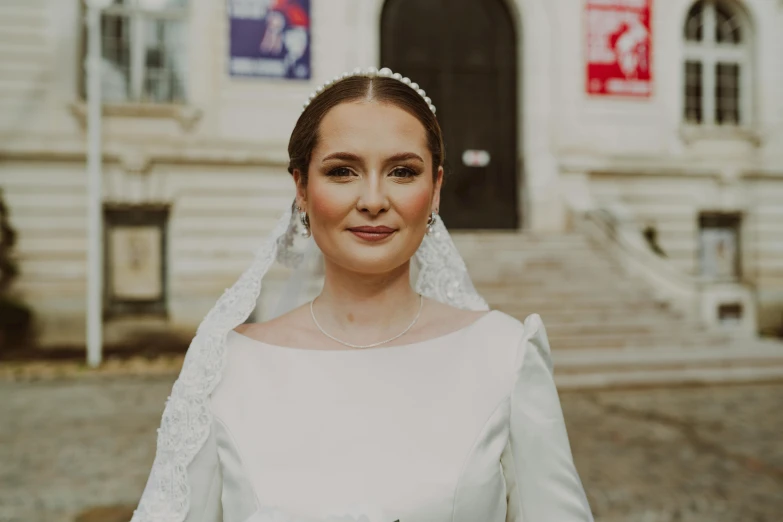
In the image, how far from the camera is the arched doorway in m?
12.9

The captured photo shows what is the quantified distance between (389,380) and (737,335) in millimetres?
9406

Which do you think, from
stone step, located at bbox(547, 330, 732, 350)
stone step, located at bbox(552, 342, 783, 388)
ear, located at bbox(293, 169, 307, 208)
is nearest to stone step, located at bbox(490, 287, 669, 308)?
stone step, located at bbox(547, 330, 732, 350)

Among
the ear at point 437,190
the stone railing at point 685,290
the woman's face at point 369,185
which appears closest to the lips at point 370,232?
the woman's face at point 369,185

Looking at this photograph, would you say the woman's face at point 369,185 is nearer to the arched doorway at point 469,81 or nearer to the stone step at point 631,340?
the stone step at point 631,340

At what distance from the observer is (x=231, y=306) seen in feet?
5.80

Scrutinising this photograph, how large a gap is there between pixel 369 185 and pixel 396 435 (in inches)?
20.6

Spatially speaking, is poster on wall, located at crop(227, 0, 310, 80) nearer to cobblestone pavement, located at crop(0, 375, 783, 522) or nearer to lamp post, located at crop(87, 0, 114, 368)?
lamp post, located at crop(87, 0, 114, 368)

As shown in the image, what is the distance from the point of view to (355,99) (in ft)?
4.82

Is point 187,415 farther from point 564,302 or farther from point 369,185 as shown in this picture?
point 564,302

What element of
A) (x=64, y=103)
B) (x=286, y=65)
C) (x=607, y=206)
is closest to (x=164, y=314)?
(x=64, y=103)

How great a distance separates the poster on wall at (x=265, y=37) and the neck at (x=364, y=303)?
35.5 feet

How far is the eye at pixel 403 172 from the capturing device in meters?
1.47

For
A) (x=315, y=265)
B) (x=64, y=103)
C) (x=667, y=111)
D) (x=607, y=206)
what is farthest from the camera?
(x=667, y=111)

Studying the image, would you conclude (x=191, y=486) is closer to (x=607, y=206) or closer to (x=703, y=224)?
(x=607, y=206)
